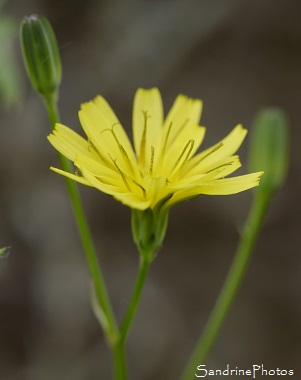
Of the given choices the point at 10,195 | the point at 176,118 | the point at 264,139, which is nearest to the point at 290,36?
the point at 10,195

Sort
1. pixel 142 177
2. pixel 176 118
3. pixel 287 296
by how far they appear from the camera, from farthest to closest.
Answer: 1. pixel 287 296
2. pixel 176 118
3. pixel 142 177

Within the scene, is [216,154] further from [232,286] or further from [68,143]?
[232,286]

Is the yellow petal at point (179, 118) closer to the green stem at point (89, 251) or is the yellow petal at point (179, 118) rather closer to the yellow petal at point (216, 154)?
the yellow petal at point (216, 154)

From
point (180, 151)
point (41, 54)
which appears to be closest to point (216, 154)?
point (180, 151)

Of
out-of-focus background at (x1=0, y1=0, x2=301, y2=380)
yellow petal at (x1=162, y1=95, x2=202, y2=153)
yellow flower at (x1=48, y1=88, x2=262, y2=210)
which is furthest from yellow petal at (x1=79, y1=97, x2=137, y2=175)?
A: out-of-focus background at (x1=0, y1=0, x2=301, y2=380)

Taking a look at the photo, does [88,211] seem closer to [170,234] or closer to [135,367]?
[170,234]
